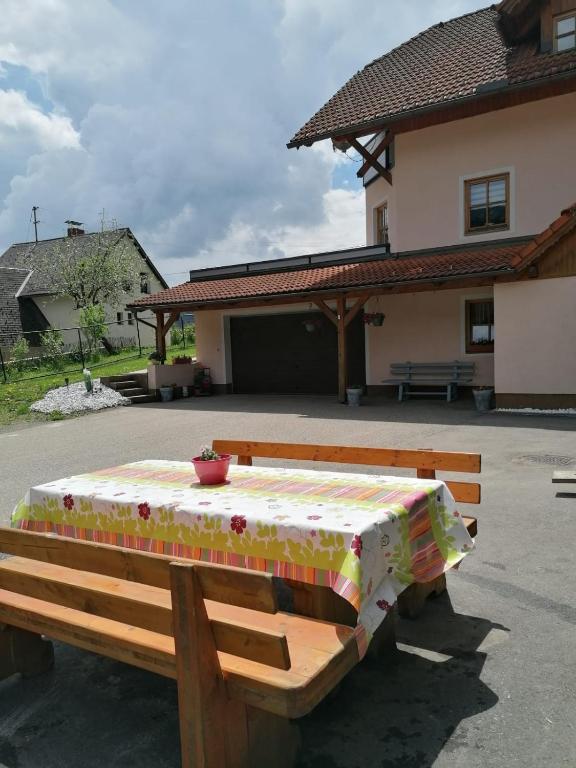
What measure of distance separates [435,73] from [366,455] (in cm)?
1468

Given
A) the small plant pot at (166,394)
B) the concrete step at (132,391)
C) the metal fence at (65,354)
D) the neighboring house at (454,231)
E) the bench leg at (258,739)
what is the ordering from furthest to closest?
the metal fence at (65,354) → the small plant pot at (166,394) → the concrete step at (132,391) → the neighboring house at (454,231) → the bench leg at (258,739)

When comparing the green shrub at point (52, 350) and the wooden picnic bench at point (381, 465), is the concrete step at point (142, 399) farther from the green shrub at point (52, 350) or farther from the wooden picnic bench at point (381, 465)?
the wooden picnic bench at point (381, 465)

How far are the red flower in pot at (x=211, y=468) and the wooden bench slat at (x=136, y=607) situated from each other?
0.75 m

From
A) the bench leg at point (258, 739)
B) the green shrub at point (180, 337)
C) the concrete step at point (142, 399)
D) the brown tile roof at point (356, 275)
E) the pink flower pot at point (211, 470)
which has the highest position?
the brown tile roof at point (356, 275)

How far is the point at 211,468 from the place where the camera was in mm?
3545

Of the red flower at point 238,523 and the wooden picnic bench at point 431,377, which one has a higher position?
the red flower at point 238,523

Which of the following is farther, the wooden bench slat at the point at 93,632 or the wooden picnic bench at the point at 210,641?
the wooden bench slat at the point at 93,632

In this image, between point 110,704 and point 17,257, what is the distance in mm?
41439

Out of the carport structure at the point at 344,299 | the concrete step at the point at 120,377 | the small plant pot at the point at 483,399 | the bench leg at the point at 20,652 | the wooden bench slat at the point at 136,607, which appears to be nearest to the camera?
the wooden bench slat at the point at 136,607

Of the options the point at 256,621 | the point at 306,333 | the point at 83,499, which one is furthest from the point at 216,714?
the point at 306,333

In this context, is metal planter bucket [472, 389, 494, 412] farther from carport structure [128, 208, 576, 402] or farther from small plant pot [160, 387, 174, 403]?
small plant pot [160, 387, 174, 403]

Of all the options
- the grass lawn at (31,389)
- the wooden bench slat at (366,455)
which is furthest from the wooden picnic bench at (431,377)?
the wooden bench slat at (366,455)

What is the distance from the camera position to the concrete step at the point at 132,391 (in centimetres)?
1728

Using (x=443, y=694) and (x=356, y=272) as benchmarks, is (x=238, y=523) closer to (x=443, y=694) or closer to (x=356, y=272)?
(x=443, y=694)
